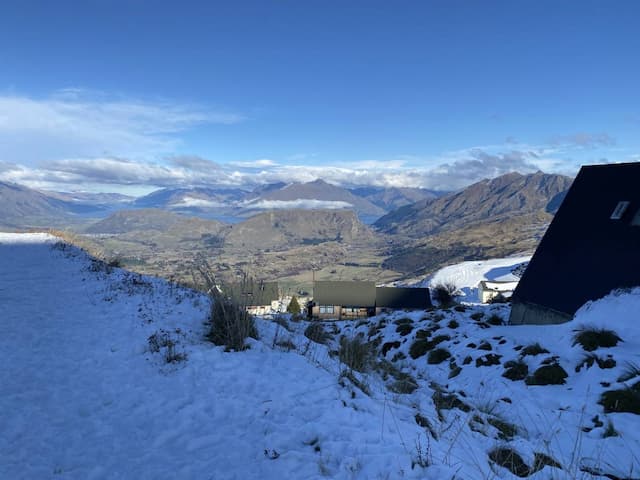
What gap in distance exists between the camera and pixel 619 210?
17406 millimetres

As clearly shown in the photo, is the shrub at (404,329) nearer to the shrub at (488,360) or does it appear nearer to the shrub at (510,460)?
the shrub at (488,360)

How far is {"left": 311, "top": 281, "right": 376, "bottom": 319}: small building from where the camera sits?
74.3 m

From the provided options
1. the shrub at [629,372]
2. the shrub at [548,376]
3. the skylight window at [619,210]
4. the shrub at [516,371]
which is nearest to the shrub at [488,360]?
the shrub at [516,371]

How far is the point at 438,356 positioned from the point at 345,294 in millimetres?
62786

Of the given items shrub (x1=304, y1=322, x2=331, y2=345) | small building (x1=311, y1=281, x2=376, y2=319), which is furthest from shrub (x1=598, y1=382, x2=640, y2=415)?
small building (x1=311, y1=281, x2=376, y2=319)

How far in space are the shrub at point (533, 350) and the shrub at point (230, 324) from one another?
9.45 metres

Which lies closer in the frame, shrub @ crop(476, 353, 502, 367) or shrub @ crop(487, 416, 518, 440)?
shrub @ crop(487, 416, 518, 440)

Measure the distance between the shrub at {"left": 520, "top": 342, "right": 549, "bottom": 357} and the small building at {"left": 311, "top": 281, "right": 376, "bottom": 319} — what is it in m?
60.7

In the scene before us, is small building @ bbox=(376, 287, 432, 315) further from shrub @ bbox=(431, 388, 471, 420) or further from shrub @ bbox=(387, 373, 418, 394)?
shrub @ bbox=(431, 388, 471, 420)

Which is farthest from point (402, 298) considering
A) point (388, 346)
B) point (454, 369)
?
point (454, 369)

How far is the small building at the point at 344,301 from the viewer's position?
74.3m

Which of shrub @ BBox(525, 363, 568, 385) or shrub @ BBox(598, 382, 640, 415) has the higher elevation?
shrub @ BBox(598, 382, 640, 415)

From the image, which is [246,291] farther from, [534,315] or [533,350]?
[534,315]

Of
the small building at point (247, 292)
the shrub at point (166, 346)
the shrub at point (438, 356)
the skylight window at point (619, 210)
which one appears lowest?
the shrub at point (438, 356)
